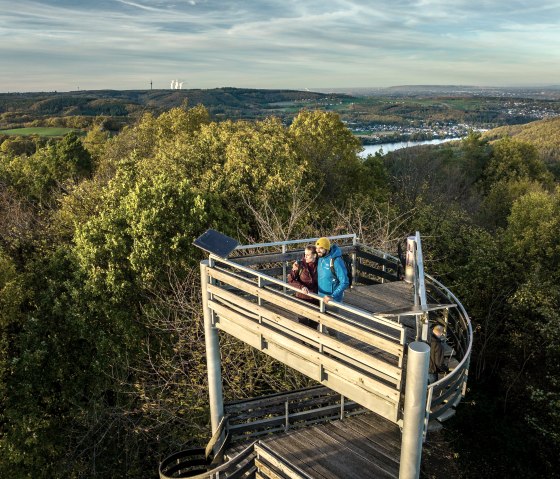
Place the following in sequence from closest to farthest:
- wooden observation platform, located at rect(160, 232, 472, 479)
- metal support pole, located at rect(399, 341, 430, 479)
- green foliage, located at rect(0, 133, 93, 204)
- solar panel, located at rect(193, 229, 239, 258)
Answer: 1. metal support pole, located at rect(399, 341, 430, 479)
2. wooden observation platform, located at rect(160, 232, 472, 479)
3. solar panel, located at rect(193, 229, 239, 258)
4. green foliage, located at rect(0, 133, 93, 204)

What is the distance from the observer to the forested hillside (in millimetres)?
16516

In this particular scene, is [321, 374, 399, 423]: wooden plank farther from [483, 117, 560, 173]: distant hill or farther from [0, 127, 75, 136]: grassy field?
[0, 127, 75, 136]: grassy field

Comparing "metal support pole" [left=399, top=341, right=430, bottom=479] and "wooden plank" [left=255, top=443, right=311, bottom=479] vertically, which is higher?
"metal support pole" [left=399, top=341, right=430, bottom=479]

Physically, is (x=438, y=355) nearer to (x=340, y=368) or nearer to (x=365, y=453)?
(x=340, y=368)

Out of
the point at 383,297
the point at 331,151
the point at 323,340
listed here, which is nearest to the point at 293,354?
the point at 323,340

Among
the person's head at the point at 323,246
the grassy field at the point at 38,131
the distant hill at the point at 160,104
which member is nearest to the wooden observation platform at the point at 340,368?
the person's head at the point at 323,246

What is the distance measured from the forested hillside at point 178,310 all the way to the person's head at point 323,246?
28.3 feet

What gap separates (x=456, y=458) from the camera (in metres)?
20.1

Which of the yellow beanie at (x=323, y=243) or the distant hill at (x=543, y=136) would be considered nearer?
the yellow beanie at (x=323, y=243)

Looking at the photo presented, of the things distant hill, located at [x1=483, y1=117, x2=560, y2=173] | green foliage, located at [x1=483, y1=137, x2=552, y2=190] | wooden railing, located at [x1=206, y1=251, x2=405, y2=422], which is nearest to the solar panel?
wooden railing, located at [x1=206, y1=251, x2=405, y2=422]

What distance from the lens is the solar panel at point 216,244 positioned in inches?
318

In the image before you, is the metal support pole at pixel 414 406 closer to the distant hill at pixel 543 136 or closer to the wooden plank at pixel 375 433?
the wooden plank at pixel 375 433

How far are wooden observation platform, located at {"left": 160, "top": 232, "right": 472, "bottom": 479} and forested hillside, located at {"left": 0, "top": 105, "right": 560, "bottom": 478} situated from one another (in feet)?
17.2

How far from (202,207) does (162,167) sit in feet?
19.1
